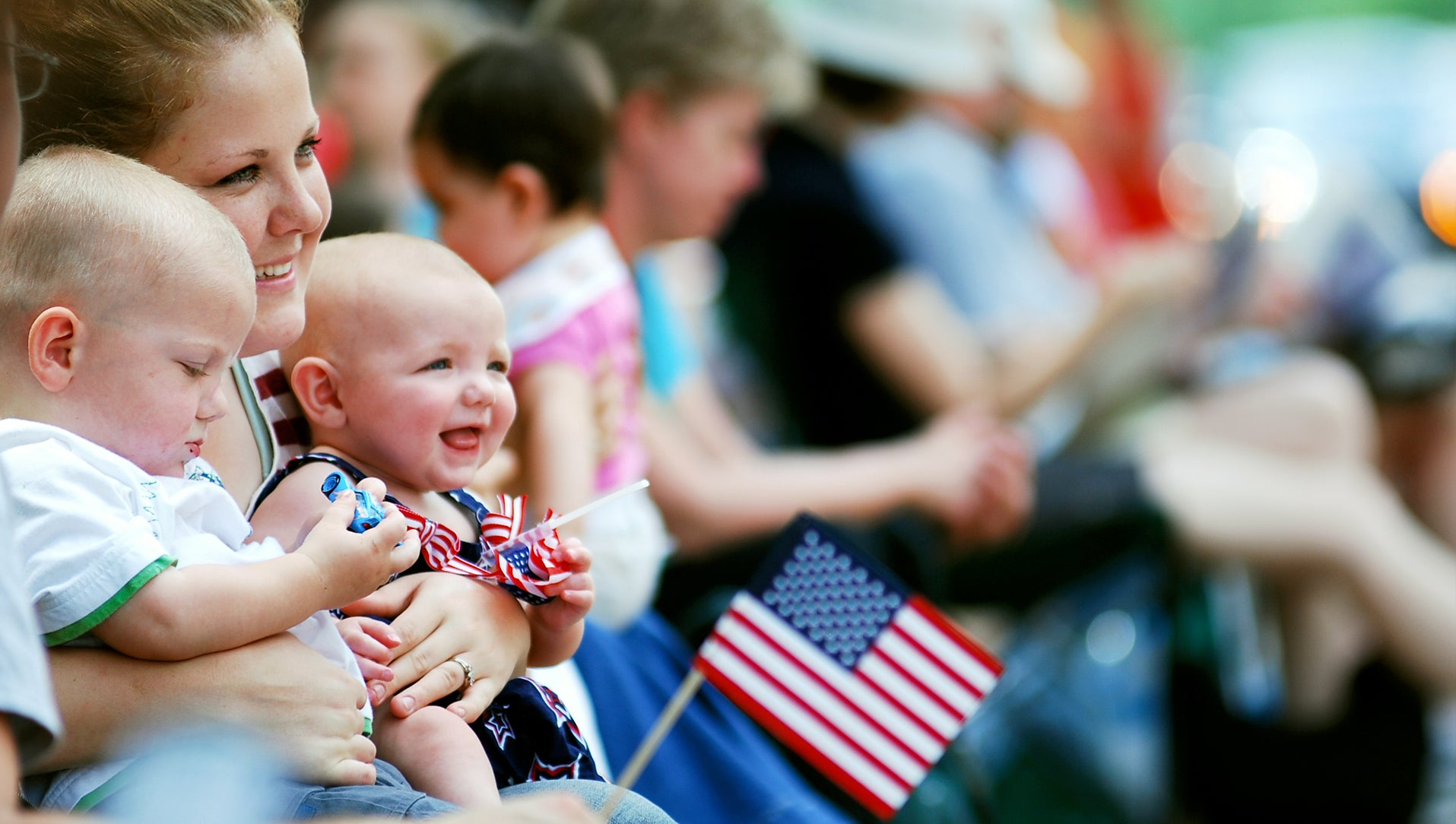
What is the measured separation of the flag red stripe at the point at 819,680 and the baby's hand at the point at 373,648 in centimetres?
37

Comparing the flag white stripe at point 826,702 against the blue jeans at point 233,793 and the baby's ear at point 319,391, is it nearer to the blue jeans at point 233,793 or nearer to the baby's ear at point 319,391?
the blue jeans at point 233,793

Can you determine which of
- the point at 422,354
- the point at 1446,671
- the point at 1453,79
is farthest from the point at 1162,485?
the point at 1453,79

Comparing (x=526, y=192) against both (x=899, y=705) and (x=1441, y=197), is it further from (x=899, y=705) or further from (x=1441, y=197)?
(x=1441, y=197)

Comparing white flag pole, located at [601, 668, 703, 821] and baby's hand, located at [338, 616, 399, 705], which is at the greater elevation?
baby's hand, located at [338, 616, 399, 705]

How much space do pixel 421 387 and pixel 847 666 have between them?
1.78 ft

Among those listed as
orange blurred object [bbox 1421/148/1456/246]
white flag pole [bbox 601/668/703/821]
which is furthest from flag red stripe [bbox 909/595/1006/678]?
orange blurred object [bbox 1421/148/1456/246]

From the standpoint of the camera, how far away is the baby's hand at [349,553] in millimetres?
1186

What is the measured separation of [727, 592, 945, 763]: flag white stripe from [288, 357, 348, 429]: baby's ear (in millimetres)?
439

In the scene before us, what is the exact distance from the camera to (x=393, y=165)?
3.62 metres

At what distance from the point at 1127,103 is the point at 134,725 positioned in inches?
220

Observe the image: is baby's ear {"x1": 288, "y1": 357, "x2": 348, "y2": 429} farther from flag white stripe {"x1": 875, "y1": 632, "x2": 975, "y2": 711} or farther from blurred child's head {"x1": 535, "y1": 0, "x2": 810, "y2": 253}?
blurred child's head {"x1": 535, "y1": 0, "x2": 810, "y2": 253}

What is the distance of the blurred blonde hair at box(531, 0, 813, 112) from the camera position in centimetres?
279

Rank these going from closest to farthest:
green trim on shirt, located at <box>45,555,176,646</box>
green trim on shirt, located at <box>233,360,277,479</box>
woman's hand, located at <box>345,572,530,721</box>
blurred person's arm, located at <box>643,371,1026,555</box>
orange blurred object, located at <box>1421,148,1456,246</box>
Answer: green trim on shirt, located at <box>45,555,176,646</box>
woman's hand, located at <box>345,572,530,721</box>
green trim on shirt, located at <box>233,360,277,479</box>
blurred person's arm, located at <box>643,371,1026,555</box>
orange blurred object, located at <box>1421,148,1456,246</box>

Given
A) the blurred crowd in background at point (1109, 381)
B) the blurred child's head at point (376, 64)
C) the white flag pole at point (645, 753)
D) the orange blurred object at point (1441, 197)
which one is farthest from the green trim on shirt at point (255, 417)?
the orange blurred object at point (1441, 197)
